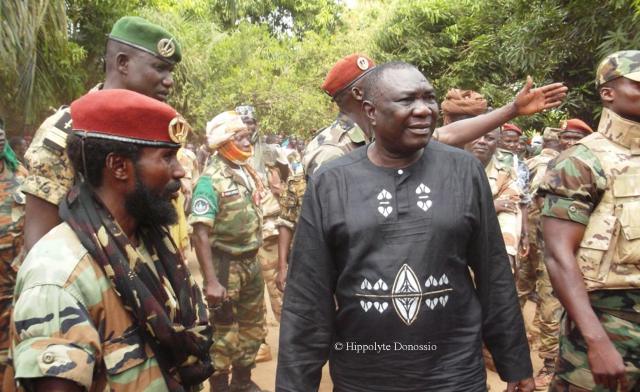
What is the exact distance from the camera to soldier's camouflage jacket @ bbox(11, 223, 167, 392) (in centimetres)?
195

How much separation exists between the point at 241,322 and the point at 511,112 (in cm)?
308

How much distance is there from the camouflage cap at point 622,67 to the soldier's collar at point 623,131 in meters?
0.18

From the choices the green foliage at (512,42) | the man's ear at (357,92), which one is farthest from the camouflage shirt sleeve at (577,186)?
the green foliage at (512,42)

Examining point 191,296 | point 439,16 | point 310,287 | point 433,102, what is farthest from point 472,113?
point 439,16

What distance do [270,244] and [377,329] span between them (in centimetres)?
513

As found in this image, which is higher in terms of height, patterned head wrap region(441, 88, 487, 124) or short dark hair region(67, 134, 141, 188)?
patterned head wrap region(441, 88, 487, 124)

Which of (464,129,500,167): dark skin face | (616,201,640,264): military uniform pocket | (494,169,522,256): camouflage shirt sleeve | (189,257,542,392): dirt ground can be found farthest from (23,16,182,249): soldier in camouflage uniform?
(189,257,542,392): dirt ground

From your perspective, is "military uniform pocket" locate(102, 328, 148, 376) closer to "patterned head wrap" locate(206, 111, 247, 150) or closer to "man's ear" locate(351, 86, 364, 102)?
"man's ear" locate(351, 86, 364, 102)

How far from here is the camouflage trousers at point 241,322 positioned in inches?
212

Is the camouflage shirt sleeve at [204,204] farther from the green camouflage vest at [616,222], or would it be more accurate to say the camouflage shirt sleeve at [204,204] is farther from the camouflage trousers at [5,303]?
the green camouflage vest at [616,222]

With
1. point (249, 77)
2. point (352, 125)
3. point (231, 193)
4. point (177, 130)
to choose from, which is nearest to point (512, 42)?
point (231, 193)

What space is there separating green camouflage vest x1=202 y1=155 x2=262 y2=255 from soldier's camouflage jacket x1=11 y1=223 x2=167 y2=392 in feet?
10.4

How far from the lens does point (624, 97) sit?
325 cm

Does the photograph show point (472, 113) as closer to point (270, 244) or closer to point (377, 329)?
point (377, 329)
